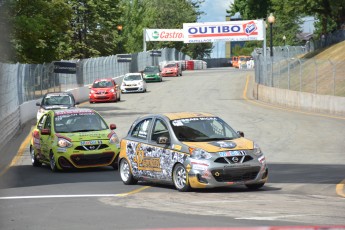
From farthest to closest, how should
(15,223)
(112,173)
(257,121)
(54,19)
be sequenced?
(54,19), (257,121), (112,173), (15,223)

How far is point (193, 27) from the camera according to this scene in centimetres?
9106

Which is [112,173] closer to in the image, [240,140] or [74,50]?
[240,140]

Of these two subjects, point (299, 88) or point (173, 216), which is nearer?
point (173, 216)

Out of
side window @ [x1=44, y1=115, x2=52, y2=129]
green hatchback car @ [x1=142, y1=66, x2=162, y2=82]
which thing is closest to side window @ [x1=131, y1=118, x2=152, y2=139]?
side window @ [x1=44, y1=115, x2=52, y2=129]

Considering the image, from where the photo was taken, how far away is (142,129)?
1634 centimetres

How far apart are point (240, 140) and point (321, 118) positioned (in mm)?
22727

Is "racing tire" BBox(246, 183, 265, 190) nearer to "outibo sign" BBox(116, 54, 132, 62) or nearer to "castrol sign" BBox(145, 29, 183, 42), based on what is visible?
"outibo sign" BBox(116, 54, 132, 62)

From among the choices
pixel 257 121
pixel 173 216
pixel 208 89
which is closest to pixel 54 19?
pixel 208 89

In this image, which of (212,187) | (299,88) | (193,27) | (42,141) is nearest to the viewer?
(212,187)

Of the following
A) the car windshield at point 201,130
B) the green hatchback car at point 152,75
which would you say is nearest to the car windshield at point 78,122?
the car windshield at point 201,130

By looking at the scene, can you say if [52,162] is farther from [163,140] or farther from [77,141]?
[163,140]

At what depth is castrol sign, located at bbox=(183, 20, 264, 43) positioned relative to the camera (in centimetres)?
8612

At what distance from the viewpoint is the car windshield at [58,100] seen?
35875 mm

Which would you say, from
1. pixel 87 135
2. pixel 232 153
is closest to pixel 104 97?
pixel 87 135
